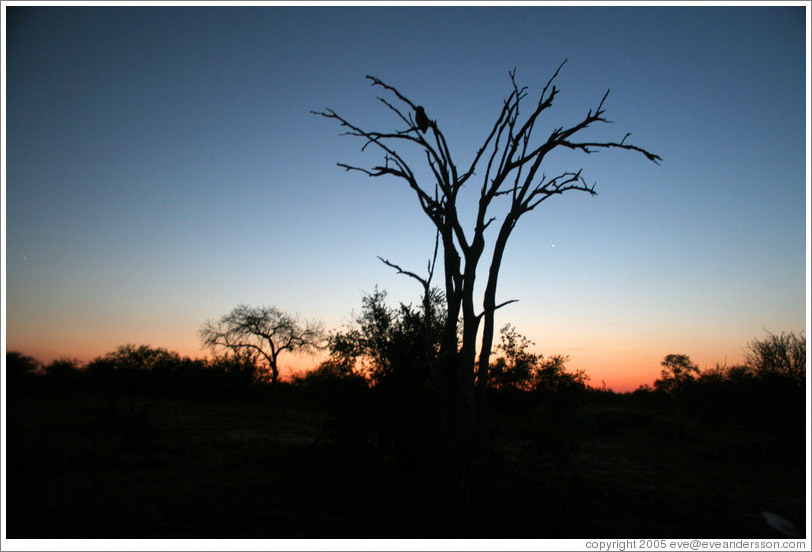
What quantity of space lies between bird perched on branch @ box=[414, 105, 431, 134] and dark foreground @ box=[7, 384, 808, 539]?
172 inches

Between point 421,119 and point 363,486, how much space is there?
589 cm

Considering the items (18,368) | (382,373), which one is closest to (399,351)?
(382,373)

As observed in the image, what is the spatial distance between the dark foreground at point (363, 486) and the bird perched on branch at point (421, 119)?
172 inches

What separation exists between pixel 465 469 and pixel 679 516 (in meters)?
3.42

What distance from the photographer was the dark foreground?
213 inches

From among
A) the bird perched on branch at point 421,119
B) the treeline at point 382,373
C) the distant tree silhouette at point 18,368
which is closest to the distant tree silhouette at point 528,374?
the treeline at point 382,373

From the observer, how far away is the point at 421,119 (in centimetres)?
645

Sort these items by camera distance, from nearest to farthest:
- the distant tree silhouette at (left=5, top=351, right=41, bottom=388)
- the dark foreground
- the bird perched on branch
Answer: the dark foreground → the bird perched on branch → the distant tree silhouette at (left=5, top=351, right=41, bottom=388)

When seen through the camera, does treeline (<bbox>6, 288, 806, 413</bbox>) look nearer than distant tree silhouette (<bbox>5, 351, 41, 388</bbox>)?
Yes

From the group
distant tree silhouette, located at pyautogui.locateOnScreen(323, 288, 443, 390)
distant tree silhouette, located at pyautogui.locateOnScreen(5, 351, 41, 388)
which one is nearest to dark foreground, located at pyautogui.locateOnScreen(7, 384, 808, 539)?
distant tree silhouette, located at pyautogui.locateOnScreen(323, 288, 443, 390)

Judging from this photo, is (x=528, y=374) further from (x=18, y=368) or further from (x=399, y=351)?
(x=18, y=368)

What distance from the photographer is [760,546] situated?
16.3 feet

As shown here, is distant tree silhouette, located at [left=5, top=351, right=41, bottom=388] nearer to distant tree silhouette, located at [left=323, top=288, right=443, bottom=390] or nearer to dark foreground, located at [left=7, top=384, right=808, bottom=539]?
dark foreground, located at [left=7, top=384, right=808, bottom=539]

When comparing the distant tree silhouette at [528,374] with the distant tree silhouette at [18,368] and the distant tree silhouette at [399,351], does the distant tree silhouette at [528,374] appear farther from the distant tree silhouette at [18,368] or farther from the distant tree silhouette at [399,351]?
the distant tree silhouette at [18,368]
